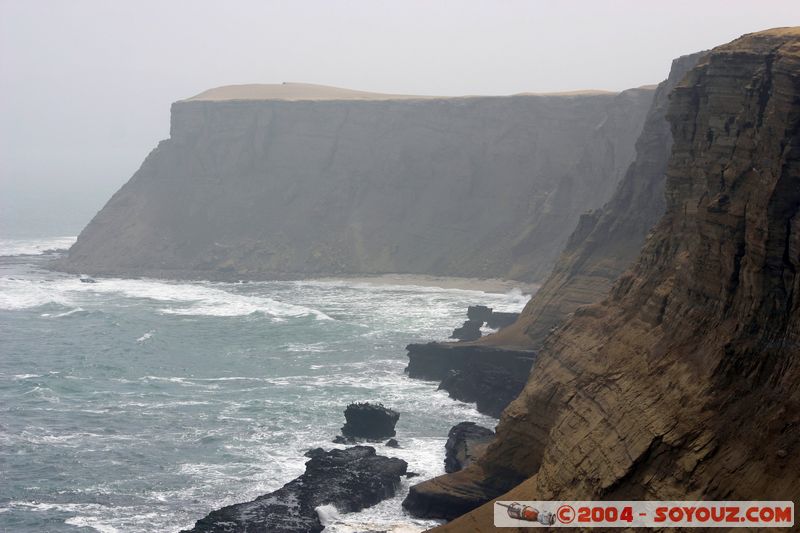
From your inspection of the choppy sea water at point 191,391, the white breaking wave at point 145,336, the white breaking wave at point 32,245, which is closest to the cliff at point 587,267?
the choppy sea water at point 191,391

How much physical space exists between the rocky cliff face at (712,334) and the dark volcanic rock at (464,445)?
32.6 feet

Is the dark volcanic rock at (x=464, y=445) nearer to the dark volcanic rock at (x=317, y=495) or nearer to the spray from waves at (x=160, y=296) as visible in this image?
the dark volcanic rock at (x=317, y=495)

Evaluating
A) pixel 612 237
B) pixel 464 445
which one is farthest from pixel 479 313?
pixel 464 445

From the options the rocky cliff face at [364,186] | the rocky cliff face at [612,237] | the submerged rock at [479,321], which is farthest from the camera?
the rocky cliff face at [364,186]

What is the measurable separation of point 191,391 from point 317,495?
22.4m

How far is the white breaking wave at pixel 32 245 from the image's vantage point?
129250 mm

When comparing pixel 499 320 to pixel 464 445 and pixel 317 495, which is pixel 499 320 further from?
pixel 317 495

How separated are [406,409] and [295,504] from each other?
17.5m

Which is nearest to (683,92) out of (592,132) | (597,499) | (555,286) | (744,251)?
(744,251)

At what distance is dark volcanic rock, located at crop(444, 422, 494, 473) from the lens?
45.2 metres

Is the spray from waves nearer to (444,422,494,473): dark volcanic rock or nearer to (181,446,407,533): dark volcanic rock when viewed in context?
(444,422,494,473): dark volcanic rock

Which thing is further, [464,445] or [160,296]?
[160,296]

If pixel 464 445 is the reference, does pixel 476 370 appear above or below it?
above

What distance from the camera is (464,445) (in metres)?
46.5
